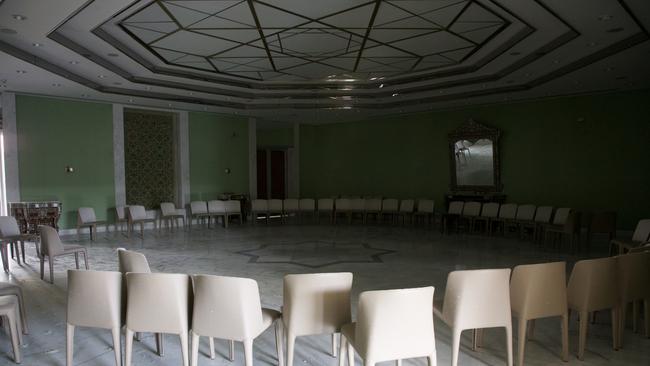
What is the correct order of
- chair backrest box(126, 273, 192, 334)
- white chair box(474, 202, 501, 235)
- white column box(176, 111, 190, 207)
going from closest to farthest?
chair backrest box(126, 273, 192, 334)
white chair box(474, 202, 501, 235)
white column box(176, 111, 190, 207)

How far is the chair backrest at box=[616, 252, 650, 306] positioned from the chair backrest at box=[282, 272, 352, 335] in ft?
7.91

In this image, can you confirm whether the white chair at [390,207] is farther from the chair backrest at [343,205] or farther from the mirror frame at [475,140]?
the mirror frame at [475,140]

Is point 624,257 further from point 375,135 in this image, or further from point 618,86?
point 375,135

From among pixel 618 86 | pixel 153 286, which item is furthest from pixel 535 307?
pixel 618 86

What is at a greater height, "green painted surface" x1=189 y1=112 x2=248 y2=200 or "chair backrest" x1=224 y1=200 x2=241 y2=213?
"green painted surface" x1=189 y1=112 x2=248 y2=200

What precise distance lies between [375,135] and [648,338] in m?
11.4

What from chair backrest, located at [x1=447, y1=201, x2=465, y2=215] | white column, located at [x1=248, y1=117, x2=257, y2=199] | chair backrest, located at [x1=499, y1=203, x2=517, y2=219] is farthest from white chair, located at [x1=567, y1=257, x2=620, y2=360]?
white column, located at [x1=248, y1=117, x2=257, y2=199]

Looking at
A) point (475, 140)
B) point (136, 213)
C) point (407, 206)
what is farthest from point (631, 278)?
point (136, 213)

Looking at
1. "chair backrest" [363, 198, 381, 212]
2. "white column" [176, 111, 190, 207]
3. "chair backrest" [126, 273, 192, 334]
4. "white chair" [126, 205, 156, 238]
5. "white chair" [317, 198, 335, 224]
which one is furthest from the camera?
"white chair" [317, 198, 335, 224]

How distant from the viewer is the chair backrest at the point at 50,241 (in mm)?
6043

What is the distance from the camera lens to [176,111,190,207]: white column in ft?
42.3

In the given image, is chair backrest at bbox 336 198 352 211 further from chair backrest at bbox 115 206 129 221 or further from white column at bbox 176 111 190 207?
chair backrest at bbox 115 206 129 221

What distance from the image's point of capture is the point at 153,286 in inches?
126

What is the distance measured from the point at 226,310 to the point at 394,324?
3.80ft
